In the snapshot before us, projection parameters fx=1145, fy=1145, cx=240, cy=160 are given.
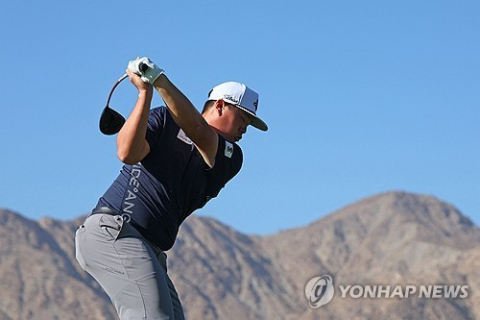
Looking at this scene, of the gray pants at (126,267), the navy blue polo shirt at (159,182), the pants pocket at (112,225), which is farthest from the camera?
the navy blue polo shirt at (159,182)

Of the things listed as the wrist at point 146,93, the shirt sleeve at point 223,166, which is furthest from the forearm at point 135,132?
the shirt sleeve at point 223,166

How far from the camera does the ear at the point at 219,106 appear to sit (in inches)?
292

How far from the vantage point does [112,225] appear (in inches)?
276

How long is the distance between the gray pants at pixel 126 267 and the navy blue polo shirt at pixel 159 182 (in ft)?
0.37

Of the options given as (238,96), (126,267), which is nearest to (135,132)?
(126,267)

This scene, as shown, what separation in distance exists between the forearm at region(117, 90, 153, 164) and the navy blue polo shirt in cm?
24

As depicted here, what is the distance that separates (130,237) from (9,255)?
180933 mm

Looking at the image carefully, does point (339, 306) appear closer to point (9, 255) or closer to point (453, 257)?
point (453, 257)

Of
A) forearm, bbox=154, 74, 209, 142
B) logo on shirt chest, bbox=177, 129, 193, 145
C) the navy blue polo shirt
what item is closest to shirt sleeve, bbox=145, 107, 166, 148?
the navy blue polo shirt

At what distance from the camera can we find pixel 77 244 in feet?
23.3

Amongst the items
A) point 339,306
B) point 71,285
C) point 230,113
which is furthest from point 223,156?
point 71,285

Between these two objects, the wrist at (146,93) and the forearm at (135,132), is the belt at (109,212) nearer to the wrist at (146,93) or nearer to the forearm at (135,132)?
the forearm at (135,132)

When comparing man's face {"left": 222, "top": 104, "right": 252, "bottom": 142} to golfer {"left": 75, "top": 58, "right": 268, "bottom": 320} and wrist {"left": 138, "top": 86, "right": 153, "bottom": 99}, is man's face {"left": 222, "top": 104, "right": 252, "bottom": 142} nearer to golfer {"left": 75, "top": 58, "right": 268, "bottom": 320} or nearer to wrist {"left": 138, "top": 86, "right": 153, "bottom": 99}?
golfer {"left": 75, "top": 58, "right": 268, "bottom": 320}

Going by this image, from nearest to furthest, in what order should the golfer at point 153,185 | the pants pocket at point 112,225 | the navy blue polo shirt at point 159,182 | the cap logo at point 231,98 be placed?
the golfer at point 153,185 < the pants pocket at point 112,225 < the navy blue polo shirt at point 159,182 < the cap logo at point 231,98
